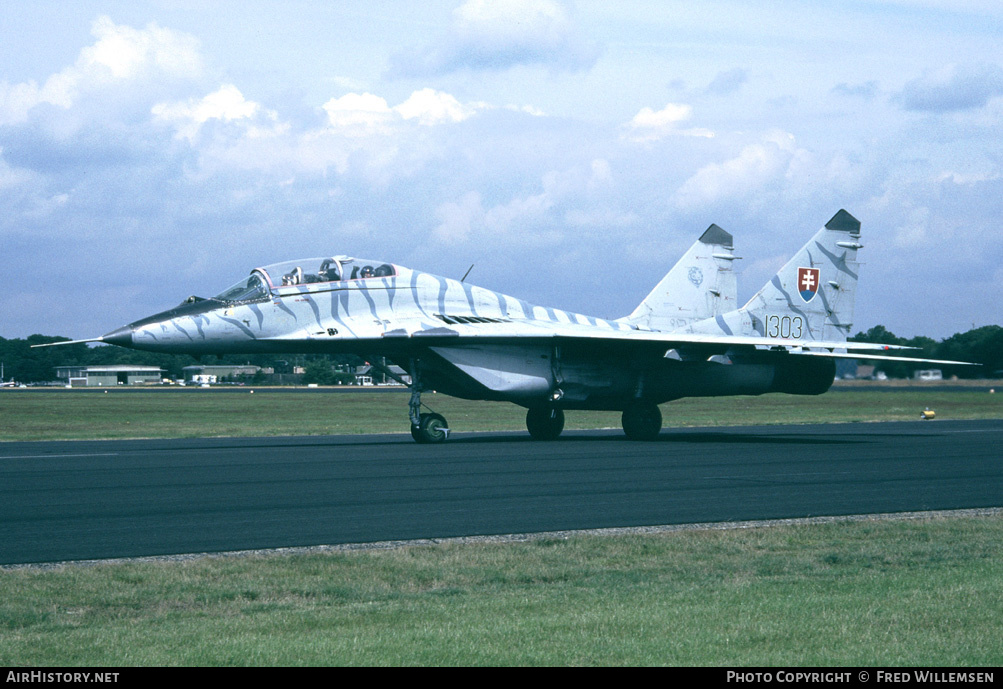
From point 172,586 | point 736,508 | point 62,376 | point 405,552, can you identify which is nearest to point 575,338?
point 736,508

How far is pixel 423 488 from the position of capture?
14609 millimetres

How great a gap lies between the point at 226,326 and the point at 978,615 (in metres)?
17.4

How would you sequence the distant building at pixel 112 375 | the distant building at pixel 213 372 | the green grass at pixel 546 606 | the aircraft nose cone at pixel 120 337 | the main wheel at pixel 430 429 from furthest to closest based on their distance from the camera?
the distant building at pixel 112 375, the distant building at pixel 213 372, the main wheel at pixel 430 429, the aircraft nose cone at pixel 120 337, the green grass at pixel 546 606

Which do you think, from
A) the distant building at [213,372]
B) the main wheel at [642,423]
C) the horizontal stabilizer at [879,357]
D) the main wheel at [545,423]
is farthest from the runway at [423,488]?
the distant building at [213,372]

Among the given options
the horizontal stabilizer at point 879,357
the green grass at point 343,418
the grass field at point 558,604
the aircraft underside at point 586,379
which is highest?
the horizontal stabilizer at point 879,357

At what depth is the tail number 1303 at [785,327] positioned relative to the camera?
28.0 m

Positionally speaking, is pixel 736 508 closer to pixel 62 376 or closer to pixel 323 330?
pixel 323 330

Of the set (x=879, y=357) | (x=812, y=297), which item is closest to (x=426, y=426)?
(x=879, y=357)

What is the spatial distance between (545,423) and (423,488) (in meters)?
11.7

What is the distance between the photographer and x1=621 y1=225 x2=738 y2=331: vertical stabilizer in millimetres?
29031

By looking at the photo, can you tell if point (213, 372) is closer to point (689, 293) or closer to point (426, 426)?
point (689, 293)

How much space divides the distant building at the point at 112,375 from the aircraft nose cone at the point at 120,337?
5197 inches

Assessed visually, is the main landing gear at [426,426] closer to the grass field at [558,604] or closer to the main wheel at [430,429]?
the main wheel at [430,429]

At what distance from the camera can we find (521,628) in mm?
6438
